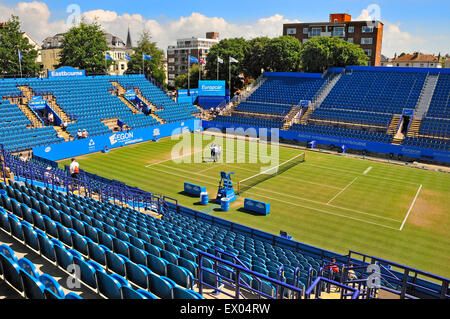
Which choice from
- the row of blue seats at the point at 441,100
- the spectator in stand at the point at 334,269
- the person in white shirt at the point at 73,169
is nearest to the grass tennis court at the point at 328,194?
the spectator in stand at the point at 334,269

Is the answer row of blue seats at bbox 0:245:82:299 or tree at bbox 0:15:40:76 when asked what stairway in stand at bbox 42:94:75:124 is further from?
row of blue seats at bbox 0:245:82:299

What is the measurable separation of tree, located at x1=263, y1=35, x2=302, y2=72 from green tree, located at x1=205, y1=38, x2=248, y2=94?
7.08 metres

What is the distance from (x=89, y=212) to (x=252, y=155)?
82.9 feet

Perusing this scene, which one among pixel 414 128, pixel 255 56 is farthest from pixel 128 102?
pixel 414 128

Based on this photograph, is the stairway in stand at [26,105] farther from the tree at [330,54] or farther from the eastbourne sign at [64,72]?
the tree at [330,54]

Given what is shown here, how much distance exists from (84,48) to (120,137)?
37.4 meters

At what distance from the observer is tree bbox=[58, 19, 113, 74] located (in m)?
68.8

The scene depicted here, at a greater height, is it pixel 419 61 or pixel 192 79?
pixel 419 61

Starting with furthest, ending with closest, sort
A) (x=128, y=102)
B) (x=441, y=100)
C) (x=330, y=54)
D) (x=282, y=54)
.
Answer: (x=282, y=54)
(x=330, y=54)
(x=128, y=102)
(x=441, y=100)

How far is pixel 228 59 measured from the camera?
228ft

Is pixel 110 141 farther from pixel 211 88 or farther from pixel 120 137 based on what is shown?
pixel 211 88

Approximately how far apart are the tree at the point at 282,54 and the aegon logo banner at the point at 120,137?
108ft

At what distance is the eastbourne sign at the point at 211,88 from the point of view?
60938 mm
